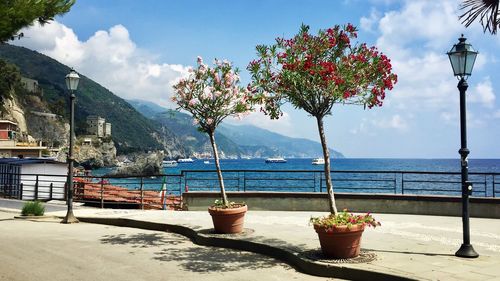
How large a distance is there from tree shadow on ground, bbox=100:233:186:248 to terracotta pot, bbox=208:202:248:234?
3.63 feet

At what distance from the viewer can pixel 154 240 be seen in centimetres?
1155

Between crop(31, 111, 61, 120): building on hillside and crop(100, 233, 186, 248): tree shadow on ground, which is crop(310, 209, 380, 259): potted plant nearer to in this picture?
crop(100, 233, 186, 248): tree shadow on ground

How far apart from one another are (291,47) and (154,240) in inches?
242

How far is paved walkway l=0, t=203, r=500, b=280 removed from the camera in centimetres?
737

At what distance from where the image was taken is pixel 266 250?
974cm

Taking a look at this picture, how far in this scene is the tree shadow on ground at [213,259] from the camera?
8500 millimetres

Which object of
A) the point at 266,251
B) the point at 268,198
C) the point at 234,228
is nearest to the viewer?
the point at 266,251

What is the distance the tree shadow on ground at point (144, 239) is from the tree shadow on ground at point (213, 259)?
0.86 metres

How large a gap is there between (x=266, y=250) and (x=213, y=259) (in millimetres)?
1229

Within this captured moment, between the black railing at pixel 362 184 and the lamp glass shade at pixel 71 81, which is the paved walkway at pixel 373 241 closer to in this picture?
the black railing at pixel 362 184

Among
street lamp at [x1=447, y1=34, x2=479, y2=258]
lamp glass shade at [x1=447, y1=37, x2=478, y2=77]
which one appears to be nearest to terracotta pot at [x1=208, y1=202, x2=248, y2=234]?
street lamp at [x1=447, y1=34, x2=479, y2=258]

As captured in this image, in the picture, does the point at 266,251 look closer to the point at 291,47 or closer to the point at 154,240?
the point at 154,240

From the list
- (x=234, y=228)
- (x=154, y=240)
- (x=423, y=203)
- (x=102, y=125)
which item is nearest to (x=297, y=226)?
(x=234, y=228)

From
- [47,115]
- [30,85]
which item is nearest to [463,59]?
[47,115]
